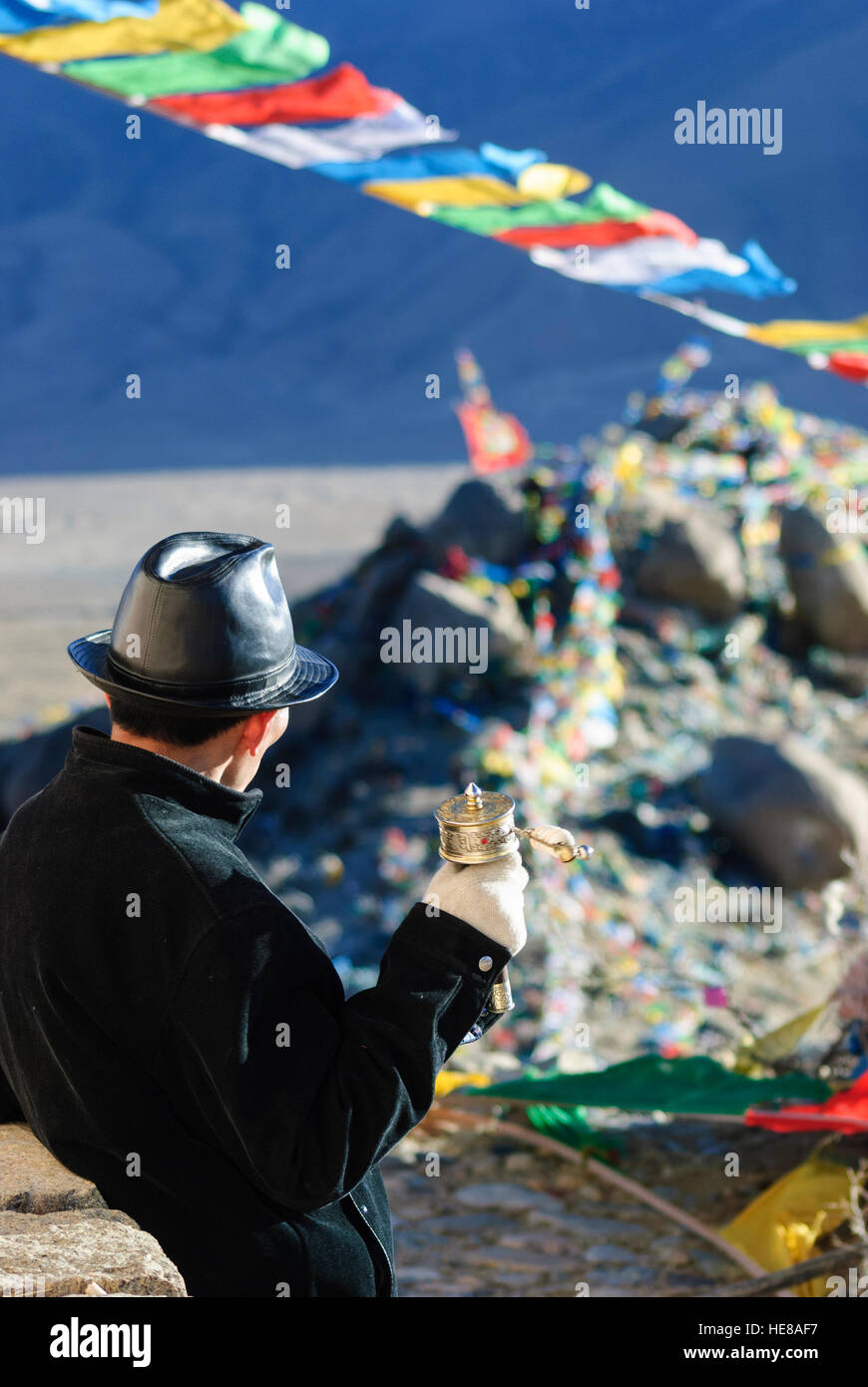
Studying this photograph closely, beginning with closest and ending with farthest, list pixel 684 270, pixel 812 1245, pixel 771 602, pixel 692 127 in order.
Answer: pixel 812 1245, pixel 684 270, pixel 771 602, pixel 692 127

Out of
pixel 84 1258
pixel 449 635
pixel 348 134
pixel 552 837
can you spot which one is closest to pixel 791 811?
pixel 449 635

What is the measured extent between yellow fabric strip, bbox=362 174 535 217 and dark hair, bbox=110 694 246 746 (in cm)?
287

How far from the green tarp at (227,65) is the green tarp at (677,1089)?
2.73m

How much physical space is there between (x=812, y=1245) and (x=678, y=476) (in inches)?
207

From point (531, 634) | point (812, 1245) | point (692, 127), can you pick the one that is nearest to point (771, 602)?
point (531, 634)

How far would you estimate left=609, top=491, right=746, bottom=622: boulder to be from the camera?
7398 mm

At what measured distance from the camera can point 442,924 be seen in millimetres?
1653

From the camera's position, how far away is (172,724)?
1.74 m

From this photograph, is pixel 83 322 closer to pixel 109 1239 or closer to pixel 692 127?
pixel 692 127

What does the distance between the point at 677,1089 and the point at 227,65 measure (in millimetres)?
2913

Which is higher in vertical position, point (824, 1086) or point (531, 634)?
point (531, 634)

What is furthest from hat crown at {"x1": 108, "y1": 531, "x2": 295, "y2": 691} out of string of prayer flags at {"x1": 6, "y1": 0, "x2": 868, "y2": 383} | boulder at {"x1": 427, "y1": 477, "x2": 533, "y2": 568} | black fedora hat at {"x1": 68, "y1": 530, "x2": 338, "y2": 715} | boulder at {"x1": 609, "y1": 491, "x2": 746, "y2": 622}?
boulder at {"x1": 609, "y1": 491, "x2": 746, "y2": 622}

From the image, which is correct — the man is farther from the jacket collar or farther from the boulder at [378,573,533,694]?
the boulder at [378,573,533,694]

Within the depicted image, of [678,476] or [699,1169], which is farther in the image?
→ [678,476]
